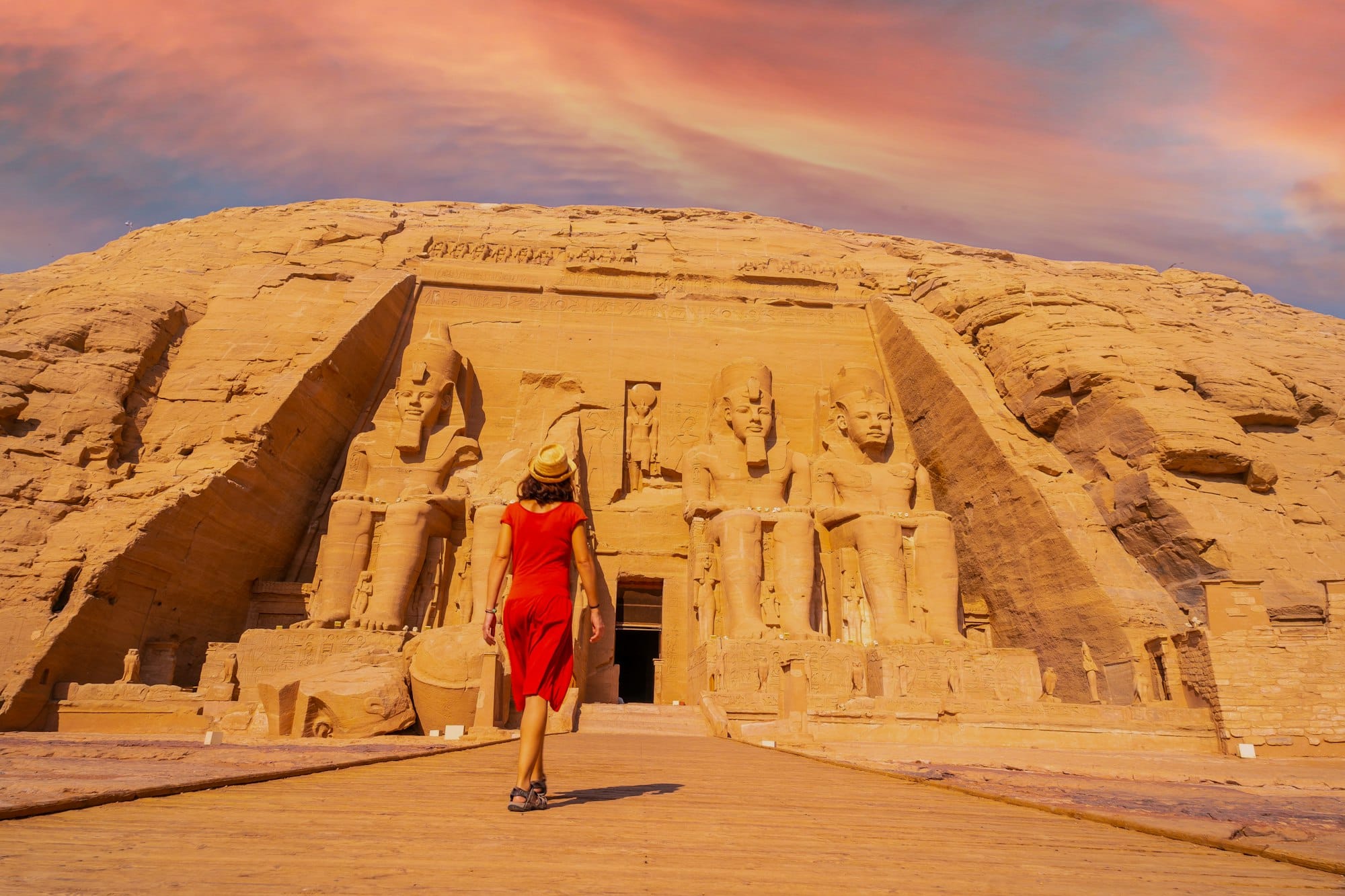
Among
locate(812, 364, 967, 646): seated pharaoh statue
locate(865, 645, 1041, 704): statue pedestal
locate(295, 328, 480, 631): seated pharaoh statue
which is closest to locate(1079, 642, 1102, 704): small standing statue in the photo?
locate(865, 645, 1041, 704): statue pedestal

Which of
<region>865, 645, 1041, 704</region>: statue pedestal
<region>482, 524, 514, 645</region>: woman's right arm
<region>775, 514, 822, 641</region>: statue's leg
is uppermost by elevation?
<region>775, 514, 822, 641</region>: statue's leg

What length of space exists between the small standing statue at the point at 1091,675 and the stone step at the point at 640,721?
12.7 ft

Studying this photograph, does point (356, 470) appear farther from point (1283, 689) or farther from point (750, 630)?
point (1283, 689)

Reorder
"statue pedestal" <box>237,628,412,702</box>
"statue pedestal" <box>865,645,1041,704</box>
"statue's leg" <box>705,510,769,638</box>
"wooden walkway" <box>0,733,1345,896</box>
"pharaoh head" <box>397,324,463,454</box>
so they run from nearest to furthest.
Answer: "wooden walkway" <box>0,733,1345,896</box> < "statue pedestal" <box>237,628,412,702</box> < "statue pedestal" <box>865,645,1041,704</box> < "statue's leg" <box>705,510,769,638</box> < "pharaoh head" <box>397,324,463,454</box>

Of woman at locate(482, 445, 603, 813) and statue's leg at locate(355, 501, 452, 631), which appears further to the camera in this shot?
statue's leg at locate(355, 501, 452, 631)

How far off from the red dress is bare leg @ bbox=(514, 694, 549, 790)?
0.12 ft

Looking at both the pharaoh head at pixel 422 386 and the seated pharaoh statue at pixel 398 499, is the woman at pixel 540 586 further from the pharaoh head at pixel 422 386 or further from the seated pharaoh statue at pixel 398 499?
the pharaoh head at pixel 422 386

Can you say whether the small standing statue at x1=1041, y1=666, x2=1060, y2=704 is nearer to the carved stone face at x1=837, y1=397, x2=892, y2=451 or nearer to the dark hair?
the carved stone face at x1=837, y1=397, x2=892, y2=451

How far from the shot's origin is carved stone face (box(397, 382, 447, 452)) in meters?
10.1

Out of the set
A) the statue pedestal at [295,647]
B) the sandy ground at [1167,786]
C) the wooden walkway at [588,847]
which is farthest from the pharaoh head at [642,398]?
the wooden walkway at [588,847]

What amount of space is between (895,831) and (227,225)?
1476 centimetres

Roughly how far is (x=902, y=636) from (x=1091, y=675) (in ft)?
6.01

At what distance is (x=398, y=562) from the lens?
905 centimetres

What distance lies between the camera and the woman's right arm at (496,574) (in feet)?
9.50
